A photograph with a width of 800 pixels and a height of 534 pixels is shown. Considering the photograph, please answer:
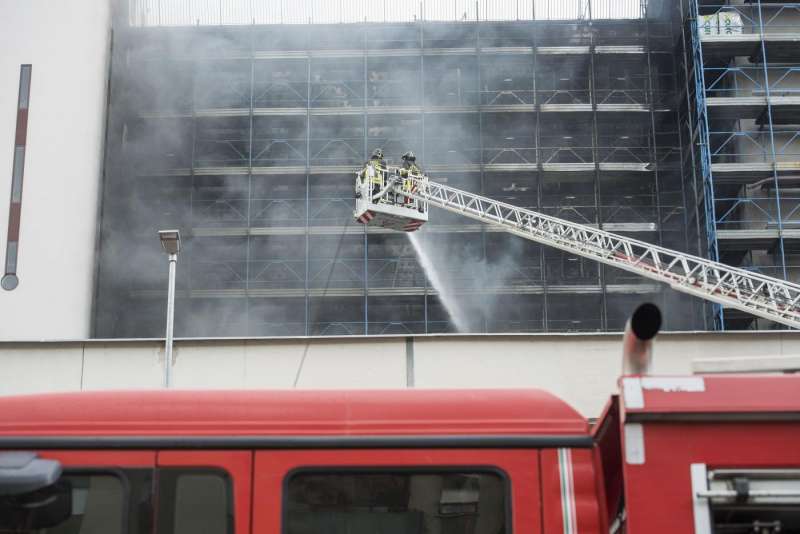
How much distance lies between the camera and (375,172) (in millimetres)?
22266

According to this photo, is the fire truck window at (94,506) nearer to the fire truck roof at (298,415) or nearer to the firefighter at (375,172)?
the fire truck roof at (298,415)

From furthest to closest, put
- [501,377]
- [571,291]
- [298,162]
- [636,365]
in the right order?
[298,162] < [571,291] < [501,377] < [636,365]

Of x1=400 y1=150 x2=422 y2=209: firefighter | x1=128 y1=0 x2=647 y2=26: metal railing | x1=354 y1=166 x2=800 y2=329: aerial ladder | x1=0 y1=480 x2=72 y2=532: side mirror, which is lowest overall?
x1=0 y1=480 x2=72 y2=532: side mirror

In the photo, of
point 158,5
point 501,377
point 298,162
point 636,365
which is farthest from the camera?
point 158,5

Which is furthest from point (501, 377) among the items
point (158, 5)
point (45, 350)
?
point (158, 5)

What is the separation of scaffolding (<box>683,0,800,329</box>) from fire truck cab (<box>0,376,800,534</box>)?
23502mm

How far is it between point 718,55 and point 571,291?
8.16 m

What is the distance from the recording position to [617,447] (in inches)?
145

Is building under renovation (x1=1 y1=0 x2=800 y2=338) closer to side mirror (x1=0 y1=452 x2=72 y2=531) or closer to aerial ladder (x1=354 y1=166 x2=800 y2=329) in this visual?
aerial ladder (x1=354 y1=166 x2=800 y2=329)

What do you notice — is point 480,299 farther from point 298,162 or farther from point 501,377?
point 501,377

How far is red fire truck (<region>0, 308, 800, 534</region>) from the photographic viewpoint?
3404 mm

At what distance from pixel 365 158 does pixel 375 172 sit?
7.76 meters

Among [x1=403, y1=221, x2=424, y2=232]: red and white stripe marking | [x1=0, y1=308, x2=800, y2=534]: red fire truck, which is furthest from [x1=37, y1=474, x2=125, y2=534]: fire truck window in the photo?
[x1=403, y1=221, x2=424, y2=232]: red and white stripe marking

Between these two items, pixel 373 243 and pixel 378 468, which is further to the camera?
pixel 373 243
